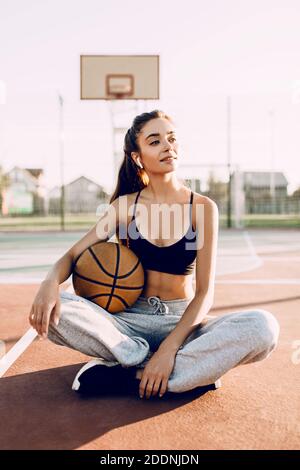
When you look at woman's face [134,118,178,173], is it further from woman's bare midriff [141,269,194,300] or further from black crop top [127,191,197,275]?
woman's bare midriff [141,269,194,300]

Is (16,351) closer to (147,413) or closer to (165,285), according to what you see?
(165,285)

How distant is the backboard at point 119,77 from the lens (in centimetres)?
1517

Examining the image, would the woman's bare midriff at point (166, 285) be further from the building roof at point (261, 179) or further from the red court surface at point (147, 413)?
the building roof at point (261, 179)

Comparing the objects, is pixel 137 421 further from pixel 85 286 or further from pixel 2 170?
pixel 2 170

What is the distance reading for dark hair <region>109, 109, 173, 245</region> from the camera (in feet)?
10.6

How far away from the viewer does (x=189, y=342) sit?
2.86 m

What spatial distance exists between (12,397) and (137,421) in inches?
30.1

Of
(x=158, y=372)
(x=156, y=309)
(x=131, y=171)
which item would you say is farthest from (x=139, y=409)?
(x=131, y=171)

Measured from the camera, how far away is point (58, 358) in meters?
3.64

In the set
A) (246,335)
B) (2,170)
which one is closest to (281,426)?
(246,335)

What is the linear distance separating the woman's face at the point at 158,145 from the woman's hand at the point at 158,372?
106 centimetres

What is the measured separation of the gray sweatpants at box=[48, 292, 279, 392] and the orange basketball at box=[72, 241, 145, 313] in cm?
17

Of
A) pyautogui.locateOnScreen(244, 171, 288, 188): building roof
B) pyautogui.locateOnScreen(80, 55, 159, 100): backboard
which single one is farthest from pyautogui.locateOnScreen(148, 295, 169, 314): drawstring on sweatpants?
pyautogui.locateOnScreen(244, 171, 288, 188): building roof

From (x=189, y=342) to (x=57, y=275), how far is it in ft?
2.58
